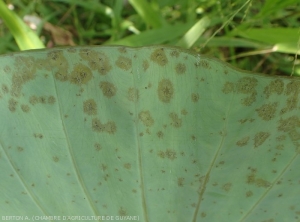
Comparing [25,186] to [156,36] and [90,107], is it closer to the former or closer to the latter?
[90,107]

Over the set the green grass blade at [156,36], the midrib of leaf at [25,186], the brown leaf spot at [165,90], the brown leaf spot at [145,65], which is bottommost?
the midrib of leaf at [25,186]

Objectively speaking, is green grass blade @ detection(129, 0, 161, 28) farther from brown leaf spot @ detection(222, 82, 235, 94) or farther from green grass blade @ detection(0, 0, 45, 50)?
brown leaf spot @ detection(222, 82, 235, 94)

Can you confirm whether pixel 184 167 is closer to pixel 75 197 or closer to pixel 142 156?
pixel 142 156

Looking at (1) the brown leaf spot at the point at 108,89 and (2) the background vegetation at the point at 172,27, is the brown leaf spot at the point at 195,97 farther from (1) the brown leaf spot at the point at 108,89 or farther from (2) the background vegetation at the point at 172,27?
(2) the background vegetation at the point at 172,27

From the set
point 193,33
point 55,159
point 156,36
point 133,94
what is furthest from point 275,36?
point 55,159

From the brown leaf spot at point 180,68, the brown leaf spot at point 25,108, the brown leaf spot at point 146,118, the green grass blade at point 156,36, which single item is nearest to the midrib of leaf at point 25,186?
the brown leaf spot at point 25,108

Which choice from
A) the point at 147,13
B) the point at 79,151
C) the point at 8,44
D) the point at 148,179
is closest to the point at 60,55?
the point at 79,151

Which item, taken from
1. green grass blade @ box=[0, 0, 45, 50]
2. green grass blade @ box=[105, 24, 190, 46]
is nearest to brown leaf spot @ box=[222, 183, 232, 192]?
green grass blade @ box=[105, 24, 190, 46]

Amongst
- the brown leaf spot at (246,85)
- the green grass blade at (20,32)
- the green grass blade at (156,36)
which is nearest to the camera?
the brown leaf spot at (246,85)
